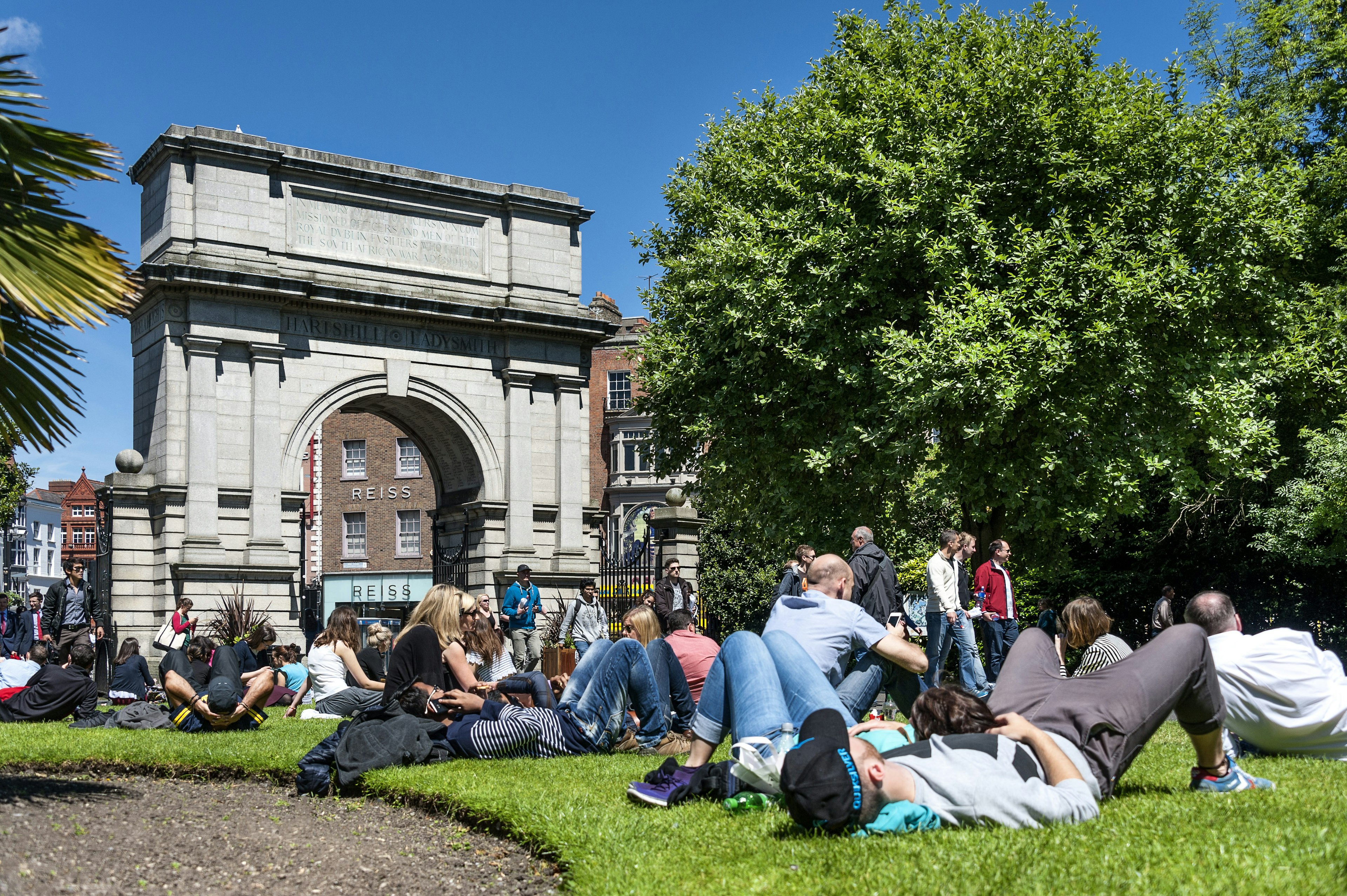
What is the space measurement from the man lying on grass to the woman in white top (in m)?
8.53

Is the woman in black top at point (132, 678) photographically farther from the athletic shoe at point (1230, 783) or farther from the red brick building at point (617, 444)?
the red brick building at point (617, 444)

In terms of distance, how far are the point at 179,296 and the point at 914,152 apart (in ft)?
45.4

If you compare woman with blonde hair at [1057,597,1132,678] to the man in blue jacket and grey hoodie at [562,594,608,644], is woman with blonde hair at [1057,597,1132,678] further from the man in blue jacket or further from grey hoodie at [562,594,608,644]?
the man in blue jacket

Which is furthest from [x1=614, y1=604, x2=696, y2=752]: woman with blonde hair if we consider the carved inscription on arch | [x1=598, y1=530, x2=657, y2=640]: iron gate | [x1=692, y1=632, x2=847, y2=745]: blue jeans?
the carved inscription on arch

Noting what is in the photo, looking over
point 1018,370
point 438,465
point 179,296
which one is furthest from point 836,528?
point 179,296

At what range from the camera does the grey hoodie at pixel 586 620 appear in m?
20.8

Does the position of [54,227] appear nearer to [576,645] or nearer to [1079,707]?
[1079,707]

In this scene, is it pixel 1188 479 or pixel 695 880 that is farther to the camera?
pixel 1188 479

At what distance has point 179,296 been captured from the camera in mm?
22297

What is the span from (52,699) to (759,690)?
10.4m

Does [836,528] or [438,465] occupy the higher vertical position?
[438,465]

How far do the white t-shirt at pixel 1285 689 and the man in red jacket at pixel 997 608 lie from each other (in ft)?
24.1

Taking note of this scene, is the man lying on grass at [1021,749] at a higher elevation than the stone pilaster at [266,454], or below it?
below

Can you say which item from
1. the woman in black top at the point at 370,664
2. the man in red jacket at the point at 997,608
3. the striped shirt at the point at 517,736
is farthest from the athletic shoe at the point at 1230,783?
the woman in black top at the point at 370,664
